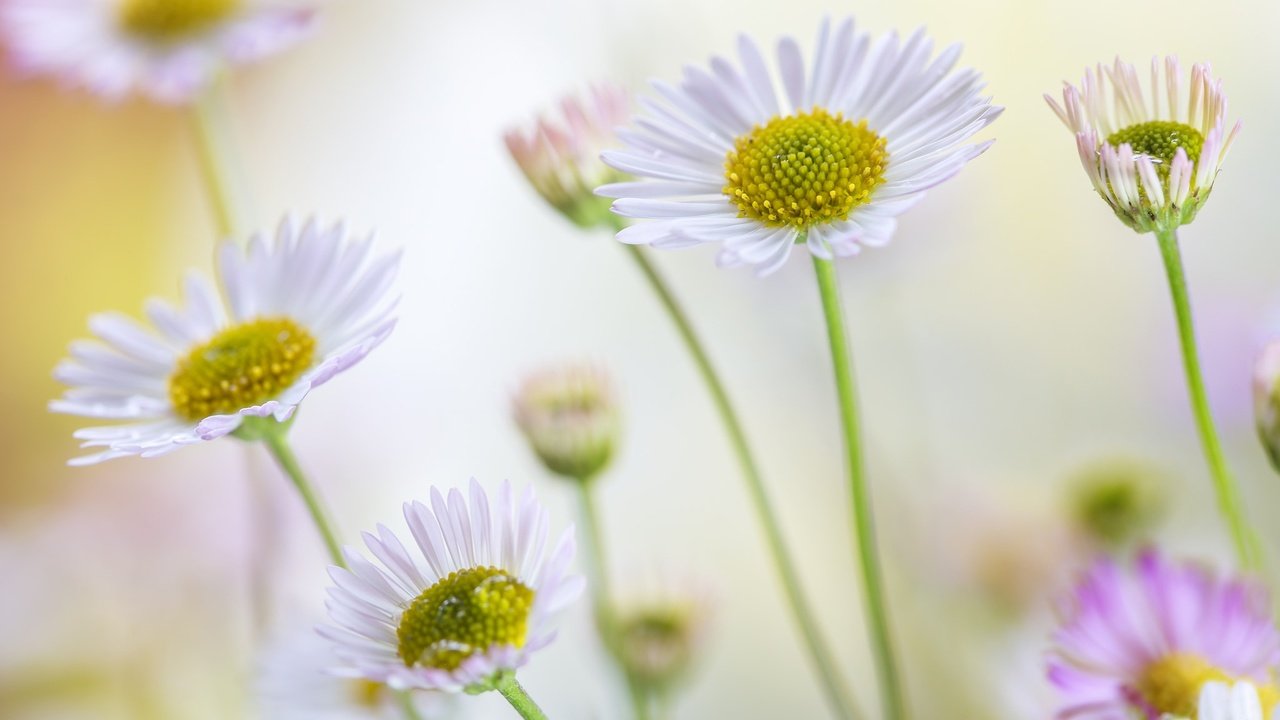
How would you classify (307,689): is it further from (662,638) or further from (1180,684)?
(1180,684)

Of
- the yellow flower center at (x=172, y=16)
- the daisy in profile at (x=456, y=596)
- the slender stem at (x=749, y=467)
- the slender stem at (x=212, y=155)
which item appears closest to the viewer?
the daisy in profile at (x=456, y=596)

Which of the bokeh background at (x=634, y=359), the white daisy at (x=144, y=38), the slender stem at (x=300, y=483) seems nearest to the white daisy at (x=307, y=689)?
the bokeh background at (x=634, y=359)

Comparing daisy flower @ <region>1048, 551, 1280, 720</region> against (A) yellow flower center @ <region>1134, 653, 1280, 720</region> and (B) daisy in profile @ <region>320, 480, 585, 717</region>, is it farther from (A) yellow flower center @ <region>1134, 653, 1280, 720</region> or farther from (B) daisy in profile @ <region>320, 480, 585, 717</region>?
(B) daisy in profile @ <region>320, 480, 585, 717</region>

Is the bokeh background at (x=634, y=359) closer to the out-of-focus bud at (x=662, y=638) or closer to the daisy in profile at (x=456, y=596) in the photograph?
the out-of-focus bud at (x=662, y=638)

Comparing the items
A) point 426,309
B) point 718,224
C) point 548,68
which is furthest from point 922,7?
point 718,224

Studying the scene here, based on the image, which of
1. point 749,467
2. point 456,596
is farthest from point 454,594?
point 749,467

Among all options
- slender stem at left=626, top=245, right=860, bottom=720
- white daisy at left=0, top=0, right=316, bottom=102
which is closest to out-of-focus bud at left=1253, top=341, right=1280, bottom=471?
slender stem at left=626, top=245, right=860, bottom=720

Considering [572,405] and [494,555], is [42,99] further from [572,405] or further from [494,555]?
[494,555]
